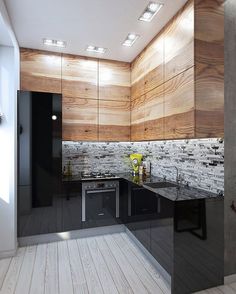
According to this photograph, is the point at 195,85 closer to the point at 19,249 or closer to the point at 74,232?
the point at 74,232

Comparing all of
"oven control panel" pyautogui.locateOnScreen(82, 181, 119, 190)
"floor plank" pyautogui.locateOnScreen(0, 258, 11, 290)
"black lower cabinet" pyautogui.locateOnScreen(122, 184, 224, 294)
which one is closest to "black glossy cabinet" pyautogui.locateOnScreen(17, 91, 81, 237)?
"oven control panel" pyautogui.locateOnScreen(82, 181, 119, 190)

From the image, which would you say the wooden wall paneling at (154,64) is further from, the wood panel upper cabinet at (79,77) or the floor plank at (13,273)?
the floor plank at (13,273)

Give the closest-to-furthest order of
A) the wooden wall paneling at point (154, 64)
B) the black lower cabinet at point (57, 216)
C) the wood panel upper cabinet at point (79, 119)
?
the wooden wall paneling at point (154, 64)
the black lower cabinet at point (57, 216)
the wood panel upper cabinet at point (79, 119)

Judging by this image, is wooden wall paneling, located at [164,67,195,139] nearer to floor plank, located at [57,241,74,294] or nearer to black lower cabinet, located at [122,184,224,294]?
black lower cabinet, located at [122,184,224,294]

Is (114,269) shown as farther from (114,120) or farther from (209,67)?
(209,67)

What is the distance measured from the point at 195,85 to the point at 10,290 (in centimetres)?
261

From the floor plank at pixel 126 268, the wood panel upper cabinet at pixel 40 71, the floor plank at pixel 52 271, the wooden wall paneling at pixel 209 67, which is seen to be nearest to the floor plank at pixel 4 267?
the floor plank at pixel 52 271

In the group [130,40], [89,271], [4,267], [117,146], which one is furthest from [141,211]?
[130,40]

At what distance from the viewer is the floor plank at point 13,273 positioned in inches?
76.6

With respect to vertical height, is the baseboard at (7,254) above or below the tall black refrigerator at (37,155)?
below

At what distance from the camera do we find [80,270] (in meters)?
2.24

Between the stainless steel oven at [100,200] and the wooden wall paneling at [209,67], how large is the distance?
1611 mm

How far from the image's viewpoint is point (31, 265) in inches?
91.8

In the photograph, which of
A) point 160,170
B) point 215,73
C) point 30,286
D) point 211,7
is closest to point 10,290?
point 30,286
